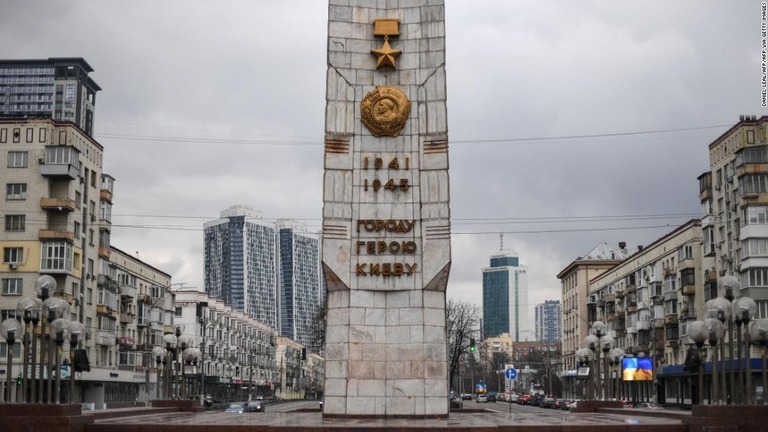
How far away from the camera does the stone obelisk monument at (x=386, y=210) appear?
28.2 m

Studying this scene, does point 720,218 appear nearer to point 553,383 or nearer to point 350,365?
point 350,365

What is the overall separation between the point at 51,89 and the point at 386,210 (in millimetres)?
163506

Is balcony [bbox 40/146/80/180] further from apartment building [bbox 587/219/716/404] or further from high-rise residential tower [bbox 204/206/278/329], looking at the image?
high-rise residential tower [bbox 204/206/278/329]

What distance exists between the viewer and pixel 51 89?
588 feet

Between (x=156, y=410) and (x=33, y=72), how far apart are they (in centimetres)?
16493

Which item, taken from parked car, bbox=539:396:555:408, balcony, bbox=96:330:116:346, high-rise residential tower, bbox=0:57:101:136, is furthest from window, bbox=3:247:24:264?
high-rise residential tower, bbox=0:57:101:136

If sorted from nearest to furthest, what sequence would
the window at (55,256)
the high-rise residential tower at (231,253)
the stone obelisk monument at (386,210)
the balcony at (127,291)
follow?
the stone obelisk monument at (386,210) → the window at (55,256) → the balcony at (127,291) → the high-rise residential tower at (231,253)

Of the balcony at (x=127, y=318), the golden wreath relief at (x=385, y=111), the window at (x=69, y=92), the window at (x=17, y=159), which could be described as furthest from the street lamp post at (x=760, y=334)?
the window at (x=69, y=92)

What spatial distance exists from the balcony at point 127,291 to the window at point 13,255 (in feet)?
56.6

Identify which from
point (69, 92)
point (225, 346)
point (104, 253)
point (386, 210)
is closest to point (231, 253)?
point (69, 92)

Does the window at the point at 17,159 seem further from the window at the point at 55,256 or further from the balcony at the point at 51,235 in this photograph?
the window at the point at 55,256

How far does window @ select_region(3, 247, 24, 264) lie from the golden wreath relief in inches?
1907

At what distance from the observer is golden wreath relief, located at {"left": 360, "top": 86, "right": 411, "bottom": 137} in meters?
29.1

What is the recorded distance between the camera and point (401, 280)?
28.7 meters
